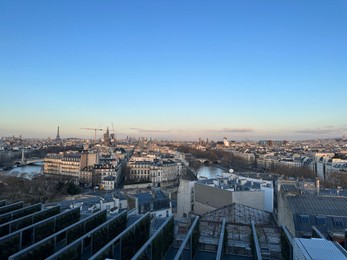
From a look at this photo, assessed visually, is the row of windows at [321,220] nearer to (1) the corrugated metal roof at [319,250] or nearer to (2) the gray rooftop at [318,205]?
(2) the gray rooftop at [318,205]

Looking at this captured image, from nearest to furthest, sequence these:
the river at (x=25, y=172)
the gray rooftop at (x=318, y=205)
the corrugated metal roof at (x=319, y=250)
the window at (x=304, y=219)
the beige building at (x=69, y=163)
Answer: the corrugated metal roof at (x=319, y=250) → the window at (x=304, y=219) → the gray rooftop at (x=318, y=205) → the river at (x=25, y=172) → the beige building at (x=69, y=163)

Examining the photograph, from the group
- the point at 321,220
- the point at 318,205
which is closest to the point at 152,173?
the point at 318,205

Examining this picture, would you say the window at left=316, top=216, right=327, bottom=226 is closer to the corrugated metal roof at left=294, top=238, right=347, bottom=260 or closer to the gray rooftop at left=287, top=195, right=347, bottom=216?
the gray rooftop at left=287, top=195, right=347, bottom=216

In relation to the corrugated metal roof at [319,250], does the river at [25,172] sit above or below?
below

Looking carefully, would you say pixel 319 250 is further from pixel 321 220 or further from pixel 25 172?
pixel 25 172

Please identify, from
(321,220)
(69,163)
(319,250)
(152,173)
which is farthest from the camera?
(69,163)

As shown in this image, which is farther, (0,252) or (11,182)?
(11,182)

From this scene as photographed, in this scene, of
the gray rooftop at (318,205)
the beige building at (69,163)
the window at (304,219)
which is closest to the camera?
the window at (304,219)

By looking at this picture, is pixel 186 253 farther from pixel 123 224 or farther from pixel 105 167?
pixel 105 167

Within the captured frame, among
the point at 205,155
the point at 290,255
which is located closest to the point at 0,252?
the point at 290,255

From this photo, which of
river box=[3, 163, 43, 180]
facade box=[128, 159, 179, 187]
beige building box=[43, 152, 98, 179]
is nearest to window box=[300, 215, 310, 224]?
facade box=[128, 159, 179, 187]

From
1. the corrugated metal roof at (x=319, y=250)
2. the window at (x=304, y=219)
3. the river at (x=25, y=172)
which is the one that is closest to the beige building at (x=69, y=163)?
the river at (x=25, y=172)
